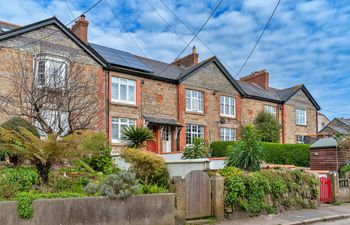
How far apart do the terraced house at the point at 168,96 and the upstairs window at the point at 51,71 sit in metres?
1.56

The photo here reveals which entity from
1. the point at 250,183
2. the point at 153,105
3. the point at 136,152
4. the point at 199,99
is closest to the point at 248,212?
the point at 250,183

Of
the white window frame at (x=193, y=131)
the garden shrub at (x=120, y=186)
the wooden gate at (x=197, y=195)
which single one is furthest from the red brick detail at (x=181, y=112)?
the garden shrub at (x=120, y=186)

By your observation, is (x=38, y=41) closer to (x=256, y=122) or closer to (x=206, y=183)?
(x=206, y=183)

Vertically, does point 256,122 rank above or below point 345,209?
above

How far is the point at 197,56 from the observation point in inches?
1260

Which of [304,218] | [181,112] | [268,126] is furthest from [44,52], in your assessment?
[268,126]

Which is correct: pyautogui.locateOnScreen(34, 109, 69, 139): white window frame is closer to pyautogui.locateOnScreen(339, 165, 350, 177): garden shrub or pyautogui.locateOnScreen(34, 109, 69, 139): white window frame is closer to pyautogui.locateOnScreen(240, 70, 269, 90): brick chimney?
pyautogui.locateOnScreen(339, 165, 350, 177): garden shrub

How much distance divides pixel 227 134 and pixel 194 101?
4.50 metres

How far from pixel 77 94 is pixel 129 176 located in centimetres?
905

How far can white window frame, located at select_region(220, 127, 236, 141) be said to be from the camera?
1196 inches

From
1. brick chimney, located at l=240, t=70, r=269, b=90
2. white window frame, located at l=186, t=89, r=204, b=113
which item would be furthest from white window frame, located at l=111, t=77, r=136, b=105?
brick chimney, located at l=240, t=70, r=269, b=90

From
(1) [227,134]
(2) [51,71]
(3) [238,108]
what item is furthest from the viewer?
(3) [238,108]

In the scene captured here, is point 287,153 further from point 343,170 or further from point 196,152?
point 196,152

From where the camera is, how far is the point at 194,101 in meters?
28.7
